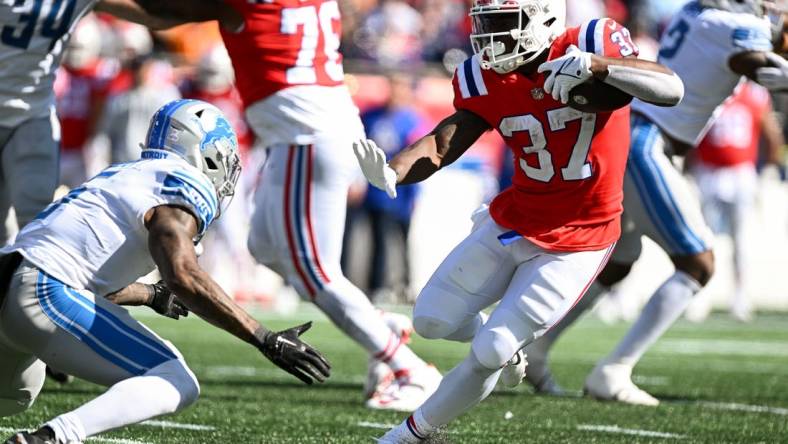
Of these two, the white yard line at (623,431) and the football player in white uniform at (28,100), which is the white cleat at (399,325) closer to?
the white yard line at (623,431)

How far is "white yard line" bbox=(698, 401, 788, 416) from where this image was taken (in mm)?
5695

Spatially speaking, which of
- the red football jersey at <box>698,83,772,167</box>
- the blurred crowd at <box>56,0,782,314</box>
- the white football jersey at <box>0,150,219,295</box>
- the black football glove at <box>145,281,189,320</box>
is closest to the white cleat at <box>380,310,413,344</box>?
the black football glove at <box>145,281,189,320</box>

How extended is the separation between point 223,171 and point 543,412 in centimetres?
215

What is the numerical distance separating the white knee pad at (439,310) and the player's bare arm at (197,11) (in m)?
1.92

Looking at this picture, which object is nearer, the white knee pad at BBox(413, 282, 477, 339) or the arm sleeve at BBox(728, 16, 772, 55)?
the white knee pad at BBox(413, 282, 477, 339)

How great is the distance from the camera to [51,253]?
3.69 meters

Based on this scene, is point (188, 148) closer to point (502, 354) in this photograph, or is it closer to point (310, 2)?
point (502, 354)

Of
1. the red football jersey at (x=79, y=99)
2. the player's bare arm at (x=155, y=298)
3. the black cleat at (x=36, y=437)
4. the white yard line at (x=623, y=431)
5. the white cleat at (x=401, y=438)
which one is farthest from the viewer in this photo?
the red football jersey at (x=79, y=99)

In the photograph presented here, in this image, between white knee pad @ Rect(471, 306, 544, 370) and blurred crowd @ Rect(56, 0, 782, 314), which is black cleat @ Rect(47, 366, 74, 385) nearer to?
white knee pad @ Rect(471, 306, 544, 370)

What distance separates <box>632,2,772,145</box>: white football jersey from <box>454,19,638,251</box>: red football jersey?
5.72 ft

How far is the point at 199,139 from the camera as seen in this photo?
3.88 meters

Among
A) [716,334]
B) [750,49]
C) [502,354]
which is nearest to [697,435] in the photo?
[502,354]

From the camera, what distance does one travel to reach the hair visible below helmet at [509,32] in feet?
13.9

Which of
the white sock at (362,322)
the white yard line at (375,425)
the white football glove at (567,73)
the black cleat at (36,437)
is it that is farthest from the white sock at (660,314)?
the black cleat at (36,437)
